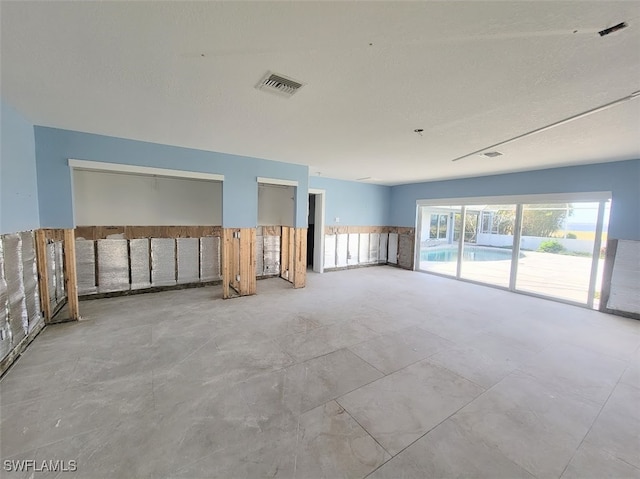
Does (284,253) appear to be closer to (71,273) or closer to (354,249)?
(354,249)

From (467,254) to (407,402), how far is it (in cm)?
582

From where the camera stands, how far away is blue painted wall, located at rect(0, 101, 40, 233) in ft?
8.61

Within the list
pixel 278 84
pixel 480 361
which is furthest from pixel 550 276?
pixel 278 84

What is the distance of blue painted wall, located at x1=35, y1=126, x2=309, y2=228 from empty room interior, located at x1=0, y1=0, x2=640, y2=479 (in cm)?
3

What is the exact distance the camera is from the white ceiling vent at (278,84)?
2.15 m

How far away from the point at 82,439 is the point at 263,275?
4.81 m

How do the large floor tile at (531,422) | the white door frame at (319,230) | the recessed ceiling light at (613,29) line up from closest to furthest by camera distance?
the recessed ceiling light at (613,29) < the large floor tile at (531,422) < the white door frame at (319,230)

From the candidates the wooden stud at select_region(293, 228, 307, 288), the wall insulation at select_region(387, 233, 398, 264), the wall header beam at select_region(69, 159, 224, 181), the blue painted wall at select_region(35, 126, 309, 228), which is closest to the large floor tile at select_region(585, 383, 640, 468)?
the wooden stud at select_region(293, 228, 307, 288)

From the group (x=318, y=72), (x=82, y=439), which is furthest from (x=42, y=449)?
(x=318, y=72)

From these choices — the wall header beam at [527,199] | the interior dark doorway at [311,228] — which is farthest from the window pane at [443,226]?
the interior dark doorway at [311,228]

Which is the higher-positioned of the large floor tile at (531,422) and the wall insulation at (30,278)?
the wall insulation at (30,278)

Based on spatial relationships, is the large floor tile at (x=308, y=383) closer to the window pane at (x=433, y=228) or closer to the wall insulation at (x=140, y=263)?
the wall insulation at (x=140, y=263)

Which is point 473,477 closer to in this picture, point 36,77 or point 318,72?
point 318,72
